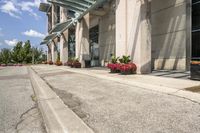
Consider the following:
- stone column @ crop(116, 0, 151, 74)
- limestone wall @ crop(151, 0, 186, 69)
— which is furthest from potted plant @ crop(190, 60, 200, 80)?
limestone wall @ crop(151, 0, 186, 69)

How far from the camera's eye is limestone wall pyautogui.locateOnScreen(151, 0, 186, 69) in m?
17.8

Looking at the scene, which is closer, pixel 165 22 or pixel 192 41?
pixel 192 41

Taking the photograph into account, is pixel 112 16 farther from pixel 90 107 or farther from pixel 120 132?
pixel 120 132

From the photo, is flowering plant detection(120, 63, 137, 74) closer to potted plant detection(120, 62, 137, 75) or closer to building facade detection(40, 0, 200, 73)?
potted plant detection(120, 62, 137, 75)

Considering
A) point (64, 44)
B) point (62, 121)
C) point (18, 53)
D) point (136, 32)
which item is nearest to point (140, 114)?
point (62, 121)

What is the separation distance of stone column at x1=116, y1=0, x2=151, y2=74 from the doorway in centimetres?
1650

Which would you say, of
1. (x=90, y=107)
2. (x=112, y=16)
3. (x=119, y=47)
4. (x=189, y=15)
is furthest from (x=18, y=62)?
(x=90, y=107)

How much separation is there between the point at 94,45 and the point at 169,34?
806 inches

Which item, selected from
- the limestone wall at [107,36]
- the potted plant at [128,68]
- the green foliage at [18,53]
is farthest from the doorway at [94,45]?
the green foliage at [18,53]

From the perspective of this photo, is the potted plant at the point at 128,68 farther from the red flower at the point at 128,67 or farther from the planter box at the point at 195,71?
the planter box at the point at 195,71

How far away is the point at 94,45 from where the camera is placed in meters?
38.3

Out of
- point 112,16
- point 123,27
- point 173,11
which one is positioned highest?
point 112,16

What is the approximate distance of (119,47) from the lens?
19.9 m

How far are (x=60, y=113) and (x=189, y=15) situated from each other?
1513 centimetres
